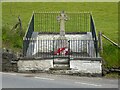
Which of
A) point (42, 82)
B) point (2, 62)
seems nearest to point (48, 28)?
point (2, 62)

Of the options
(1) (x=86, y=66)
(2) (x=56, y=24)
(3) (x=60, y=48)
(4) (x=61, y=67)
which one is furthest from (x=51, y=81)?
(2) (x=56, y=24)

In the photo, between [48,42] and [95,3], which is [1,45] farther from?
[95,3]

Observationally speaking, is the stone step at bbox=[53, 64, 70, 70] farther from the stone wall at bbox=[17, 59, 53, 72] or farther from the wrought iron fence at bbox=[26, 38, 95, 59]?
the wrought iron fence at bbox=[26, 38, 95, 59]

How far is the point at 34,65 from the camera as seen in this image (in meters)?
16.6

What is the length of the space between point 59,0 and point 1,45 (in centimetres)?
1943

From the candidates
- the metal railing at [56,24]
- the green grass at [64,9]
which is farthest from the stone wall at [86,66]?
the metal railing at [56,24]

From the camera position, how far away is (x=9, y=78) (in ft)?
Answer: 50.4

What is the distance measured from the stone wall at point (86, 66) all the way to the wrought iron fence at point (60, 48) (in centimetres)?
125

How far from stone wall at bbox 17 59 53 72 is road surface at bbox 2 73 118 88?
1.21ft

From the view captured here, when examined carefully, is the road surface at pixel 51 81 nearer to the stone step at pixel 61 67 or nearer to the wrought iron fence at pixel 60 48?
the stone step at pixel 61 67

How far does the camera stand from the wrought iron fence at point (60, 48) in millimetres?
17891

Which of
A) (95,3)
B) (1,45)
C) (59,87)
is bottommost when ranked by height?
(59,87)

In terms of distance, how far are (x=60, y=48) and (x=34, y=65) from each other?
1.86 m

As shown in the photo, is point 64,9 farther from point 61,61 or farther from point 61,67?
point 61,67
